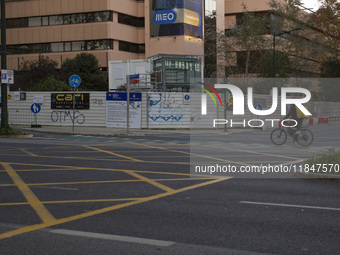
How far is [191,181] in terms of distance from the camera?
10.8 meters

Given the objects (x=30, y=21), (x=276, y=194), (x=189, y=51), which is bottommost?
(x=276, y=194)

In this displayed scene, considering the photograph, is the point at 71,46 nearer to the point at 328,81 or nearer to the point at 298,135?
the point at 328,81

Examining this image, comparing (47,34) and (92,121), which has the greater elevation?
(47,34)

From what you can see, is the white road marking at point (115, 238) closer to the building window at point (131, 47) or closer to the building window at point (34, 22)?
the building window at point (131, 47)

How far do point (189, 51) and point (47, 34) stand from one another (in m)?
20.8

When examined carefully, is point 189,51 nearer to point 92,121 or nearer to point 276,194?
point 92,121

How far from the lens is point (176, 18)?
5797cm

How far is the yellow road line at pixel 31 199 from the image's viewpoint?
7.28 meters

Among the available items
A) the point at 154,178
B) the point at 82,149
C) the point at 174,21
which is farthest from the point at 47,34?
the point at 154,178

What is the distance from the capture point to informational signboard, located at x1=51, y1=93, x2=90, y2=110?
33.3m

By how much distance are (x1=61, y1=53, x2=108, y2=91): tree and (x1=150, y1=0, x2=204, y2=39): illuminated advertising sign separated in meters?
8.64

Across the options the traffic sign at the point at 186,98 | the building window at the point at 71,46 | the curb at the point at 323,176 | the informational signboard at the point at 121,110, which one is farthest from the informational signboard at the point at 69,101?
the building window at the point at 71,46

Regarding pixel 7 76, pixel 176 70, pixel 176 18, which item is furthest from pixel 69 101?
pixel 176 18

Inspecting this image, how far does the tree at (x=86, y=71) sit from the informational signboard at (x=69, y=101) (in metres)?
24.2
